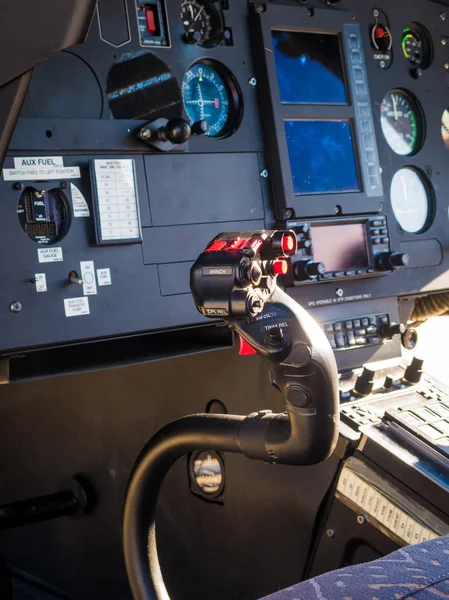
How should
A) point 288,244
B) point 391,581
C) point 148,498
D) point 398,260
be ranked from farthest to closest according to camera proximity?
point 398,260 → point 148,498 → point 288,244 → point 391,581

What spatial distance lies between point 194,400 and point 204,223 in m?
0.55

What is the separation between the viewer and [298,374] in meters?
1.35

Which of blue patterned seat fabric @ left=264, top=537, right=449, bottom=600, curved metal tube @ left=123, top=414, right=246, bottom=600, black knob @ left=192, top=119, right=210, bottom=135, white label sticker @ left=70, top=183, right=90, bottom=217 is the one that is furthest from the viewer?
black knob @ left=192, top=119, right=210, bottom=135

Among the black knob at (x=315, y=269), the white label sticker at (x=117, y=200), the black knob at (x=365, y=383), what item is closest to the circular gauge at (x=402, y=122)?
the black knob at (x=315, y=269)

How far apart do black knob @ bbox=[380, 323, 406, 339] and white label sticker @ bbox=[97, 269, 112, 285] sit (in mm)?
891

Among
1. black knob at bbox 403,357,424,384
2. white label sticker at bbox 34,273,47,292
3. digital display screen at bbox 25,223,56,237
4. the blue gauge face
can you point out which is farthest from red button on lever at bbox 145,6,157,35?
black knob at bbox 403,357,424,384

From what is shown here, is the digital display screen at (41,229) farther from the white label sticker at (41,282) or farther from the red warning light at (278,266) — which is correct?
the red warning light at (278,266)

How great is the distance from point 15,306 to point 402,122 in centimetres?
148

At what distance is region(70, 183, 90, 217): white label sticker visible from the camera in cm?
186

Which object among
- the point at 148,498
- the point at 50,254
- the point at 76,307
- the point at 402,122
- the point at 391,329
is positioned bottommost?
the point at 148,498

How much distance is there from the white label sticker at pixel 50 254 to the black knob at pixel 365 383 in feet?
2.76

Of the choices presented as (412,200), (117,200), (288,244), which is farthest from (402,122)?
(288,244)

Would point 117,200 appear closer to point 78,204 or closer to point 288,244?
point 78,204

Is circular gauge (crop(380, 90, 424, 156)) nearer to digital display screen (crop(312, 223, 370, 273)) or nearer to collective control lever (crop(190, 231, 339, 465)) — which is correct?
digital display screen (crop(312, 223, 370, 273))
